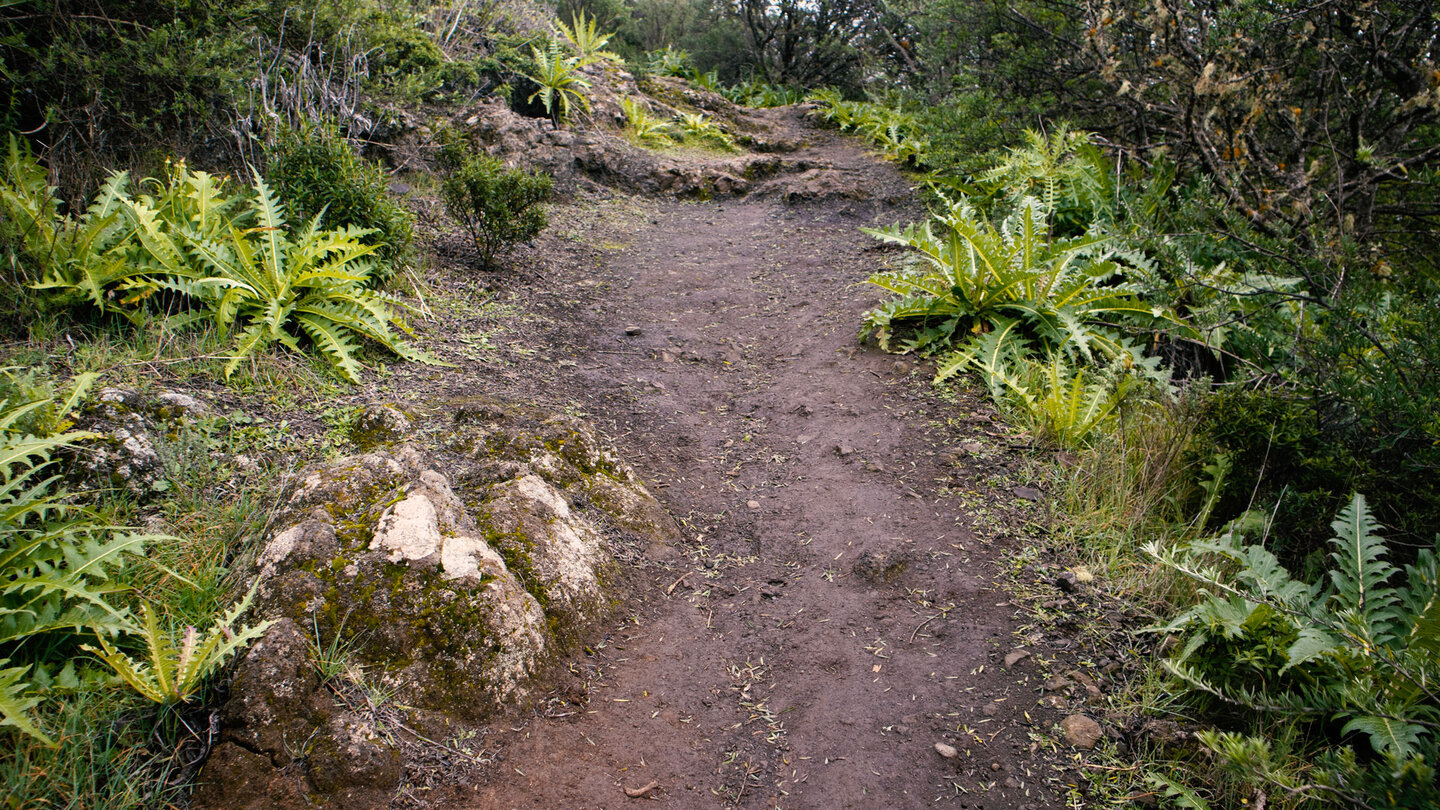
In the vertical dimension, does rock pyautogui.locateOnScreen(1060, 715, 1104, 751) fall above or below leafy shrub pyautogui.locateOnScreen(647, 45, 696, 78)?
below

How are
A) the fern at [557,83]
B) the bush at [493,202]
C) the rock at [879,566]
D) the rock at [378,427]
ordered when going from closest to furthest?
the rock at [879,566]
the rock at [378,427]
the bush at [493,202]
the fern at [557,83]

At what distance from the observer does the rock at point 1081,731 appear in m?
2.30

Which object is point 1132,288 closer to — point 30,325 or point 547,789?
point 547,789

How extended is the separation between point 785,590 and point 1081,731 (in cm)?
122

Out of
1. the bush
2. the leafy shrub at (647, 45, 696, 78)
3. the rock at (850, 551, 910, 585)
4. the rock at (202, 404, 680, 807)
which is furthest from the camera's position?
the leafy shrub at (647, 45, 696, 78)

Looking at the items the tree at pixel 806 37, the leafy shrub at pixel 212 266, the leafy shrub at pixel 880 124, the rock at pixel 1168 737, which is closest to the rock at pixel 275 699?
the leafy shrub at pixel 212 266

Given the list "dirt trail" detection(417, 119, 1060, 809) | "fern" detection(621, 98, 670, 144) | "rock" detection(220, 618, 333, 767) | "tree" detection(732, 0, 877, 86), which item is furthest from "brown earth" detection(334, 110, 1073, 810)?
"tree" detection(732, 0, 877, 86)

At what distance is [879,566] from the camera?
10.4 feet

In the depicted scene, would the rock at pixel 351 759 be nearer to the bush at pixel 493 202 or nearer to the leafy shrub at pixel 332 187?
the leafy shrub at pixel 332 187

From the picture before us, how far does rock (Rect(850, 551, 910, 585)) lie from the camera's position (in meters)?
3.11

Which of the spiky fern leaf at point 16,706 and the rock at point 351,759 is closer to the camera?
the spiky fern leaf at point 16,706

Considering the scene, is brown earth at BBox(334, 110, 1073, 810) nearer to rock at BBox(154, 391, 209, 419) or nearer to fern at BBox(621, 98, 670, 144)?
rock at BBox(154, 391, 209, 419)

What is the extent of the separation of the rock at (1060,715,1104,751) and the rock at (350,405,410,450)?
9.54 feet

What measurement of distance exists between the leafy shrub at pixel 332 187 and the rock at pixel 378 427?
160cm
